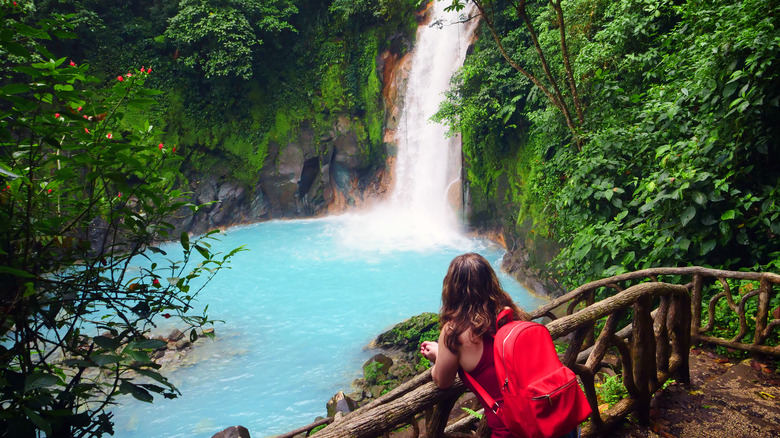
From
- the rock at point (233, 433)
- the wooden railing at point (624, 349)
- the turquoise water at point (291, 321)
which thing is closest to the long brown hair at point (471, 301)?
the wooden railing at point (624, 349)

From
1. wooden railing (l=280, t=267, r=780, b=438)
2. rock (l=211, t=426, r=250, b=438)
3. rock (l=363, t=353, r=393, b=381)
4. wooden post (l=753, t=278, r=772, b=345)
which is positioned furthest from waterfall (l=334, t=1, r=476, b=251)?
wooden post (l=753, t=278, r=772, b=345)

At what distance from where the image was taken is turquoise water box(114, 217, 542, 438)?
22.4 ft

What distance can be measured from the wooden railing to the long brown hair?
23cm

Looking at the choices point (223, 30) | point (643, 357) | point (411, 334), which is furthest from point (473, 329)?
point (223, 30)

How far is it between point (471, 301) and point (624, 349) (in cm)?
115

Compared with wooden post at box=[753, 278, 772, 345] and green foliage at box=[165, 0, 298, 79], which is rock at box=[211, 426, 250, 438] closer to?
wooden post at box=[753, 278, 772, 345]

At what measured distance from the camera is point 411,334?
7.86m

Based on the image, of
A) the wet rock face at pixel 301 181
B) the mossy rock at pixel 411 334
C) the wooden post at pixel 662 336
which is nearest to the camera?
the wooden post at pixel 662 336

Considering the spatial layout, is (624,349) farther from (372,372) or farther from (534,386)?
(372,372)

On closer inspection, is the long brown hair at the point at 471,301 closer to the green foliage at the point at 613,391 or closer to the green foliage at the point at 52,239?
the green foliage at the point at 52,239

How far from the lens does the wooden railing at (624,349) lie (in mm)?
1758

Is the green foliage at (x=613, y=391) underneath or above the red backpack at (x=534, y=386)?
underneath

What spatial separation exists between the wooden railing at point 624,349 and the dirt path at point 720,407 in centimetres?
11

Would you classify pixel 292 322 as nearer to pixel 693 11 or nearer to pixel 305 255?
pixel 305 255
